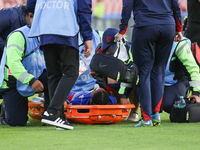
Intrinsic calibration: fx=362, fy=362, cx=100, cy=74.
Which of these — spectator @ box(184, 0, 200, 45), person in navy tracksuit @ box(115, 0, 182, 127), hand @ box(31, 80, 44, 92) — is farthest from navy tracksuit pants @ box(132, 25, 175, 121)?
spectator @ box(184, 0, 200, 45)

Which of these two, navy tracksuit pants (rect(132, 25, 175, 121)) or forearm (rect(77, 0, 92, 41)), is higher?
forearm (rect(77, 0, 92, 41))

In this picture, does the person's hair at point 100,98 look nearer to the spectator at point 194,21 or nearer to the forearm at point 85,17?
the forearm at point 85,17

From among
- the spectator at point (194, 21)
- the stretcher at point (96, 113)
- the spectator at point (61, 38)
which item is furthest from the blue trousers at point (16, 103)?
the spectator at point (194, 21)

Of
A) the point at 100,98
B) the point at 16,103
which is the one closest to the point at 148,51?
the point at 100,98

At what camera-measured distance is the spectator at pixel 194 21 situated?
4.82m

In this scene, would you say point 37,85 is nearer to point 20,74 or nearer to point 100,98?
point 20,74

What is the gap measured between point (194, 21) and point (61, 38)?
2.56m

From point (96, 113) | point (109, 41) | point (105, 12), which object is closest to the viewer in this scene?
point (96, 113)

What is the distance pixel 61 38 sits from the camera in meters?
2.90

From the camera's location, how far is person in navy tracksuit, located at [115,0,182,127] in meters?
3.13

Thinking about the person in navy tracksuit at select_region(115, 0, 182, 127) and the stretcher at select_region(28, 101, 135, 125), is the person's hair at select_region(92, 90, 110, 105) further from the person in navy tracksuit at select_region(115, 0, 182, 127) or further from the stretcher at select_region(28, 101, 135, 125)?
the person in navy tracksuit at select_region(115, 0, 182, 127)

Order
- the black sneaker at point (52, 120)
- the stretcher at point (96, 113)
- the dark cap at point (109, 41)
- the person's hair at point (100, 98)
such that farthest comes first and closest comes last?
1. the dark cap at point (109, 41)
2. the person's hair at point (100, 98)
3. the stretcher at point (96, 113)
4. the black sneaker at point (52, 120)

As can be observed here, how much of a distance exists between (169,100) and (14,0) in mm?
11047

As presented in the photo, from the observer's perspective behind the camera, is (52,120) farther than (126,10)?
No
